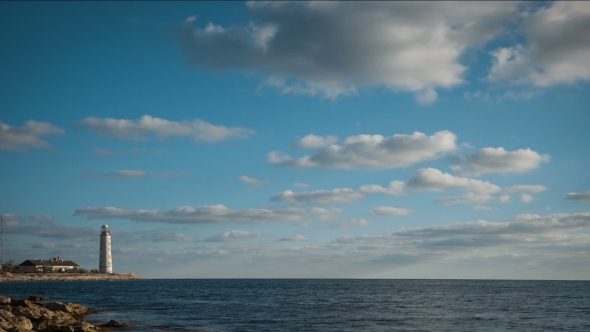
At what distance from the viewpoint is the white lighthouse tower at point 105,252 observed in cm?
18738

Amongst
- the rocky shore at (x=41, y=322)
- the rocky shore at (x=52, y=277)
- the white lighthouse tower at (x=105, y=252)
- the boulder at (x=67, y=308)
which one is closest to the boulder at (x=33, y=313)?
the rocky shore at (x=41, y=322)

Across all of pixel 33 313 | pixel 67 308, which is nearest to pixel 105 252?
pixel 67 308

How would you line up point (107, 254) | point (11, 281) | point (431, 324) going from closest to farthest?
point (431, 324) → point (11, 281) → point (107, 254)

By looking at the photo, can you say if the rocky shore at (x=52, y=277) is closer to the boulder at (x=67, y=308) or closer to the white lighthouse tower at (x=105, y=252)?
the white lighthouse tower at (x=105, y=252)

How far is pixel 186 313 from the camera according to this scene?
175ft

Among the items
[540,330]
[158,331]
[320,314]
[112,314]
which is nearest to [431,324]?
[540,330]

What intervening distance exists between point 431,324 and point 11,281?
167685 millimetres

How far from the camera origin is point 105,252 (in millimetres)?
192000

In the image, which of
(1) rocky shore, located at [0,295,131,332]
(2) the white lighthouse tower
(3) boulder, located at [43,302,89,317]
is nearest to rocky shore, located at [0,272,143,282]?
(2) the white lighthouse tower

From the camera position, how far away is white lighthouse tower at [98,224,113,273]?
187 m

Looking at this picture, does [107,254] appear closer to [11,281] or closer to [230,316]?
[11,281]

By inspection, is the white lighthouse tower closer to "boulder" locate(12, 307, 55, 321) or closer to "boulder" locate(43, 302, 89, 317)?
"boulder" locate(43, 302, 89, 317)

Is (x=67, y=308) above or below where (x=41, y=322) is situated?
below

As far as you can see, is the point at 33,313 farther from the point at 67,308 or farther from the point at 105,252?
the point at 105,252
